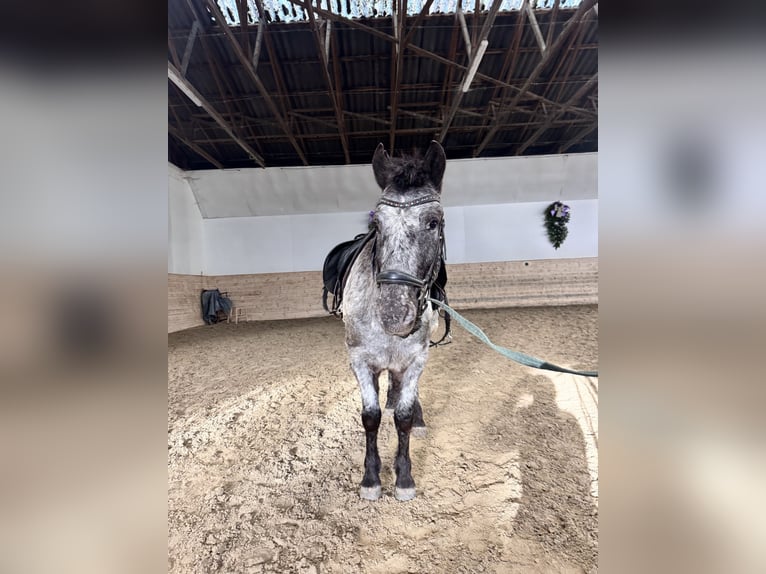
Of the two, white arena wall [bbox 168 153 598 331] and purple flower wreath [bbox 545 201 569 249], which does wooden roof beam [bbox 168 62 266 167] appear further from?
purple flower wreath [bbox 545 201 569 249]

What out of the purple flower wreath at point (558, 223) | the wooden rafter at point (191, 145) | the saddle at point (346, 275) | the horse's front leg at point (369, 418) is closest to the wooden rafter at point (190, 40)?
the wooden rafter at point (191, 145)

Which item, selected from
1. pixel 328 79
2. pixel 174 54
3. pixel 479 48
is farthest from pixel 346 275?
pixel 174 54

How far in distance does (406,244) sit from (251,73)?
4.98 m

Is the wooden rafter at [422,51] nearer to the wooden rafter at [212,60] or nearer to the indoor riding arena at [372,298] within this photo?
the indoor riding arena at [372,298]

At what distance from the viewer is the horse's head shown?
139 cm

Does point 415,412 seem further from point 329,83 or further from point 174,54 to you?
point 174,54

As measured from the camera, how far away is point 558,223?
8.63 m

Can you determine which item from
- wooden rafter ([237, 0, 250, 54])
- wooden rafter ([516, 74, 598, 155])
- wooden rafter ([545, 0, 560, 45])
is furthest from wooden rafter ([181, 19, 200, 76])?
wooden rafter ([516, 74, 598, 155])
